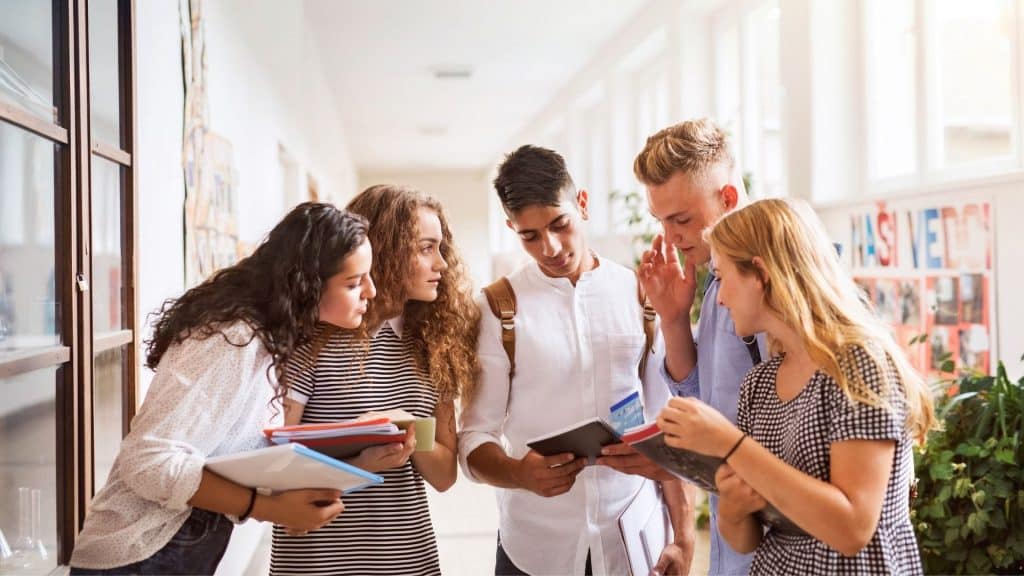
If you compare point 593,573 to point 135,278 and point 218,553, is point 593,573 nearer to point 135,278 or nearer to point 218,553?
point 218,553

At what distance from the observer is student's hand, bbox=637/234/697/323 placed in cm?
202

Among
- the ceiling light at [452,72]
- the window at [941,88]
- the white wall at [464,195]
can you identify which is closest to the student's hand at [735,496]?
the window at [941,88]

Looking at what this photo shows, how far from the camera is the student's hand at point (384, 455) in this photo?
5.45 feet

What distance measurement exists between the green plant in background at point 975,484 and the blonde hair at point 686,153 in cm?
134

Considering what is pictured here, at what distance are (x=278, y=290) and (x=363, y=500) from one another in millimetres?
519

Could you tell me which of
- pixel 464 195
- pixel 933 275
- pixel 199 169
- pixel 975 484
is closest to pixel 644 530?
pixel 975 484

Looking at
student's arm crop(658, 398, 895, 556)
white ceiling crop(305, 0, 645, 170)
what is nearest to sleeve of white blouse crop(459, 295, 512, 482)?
student's arm crop(658, 398, 895, 556)

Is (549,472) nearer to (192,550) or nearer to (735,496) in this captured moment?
(735,496)

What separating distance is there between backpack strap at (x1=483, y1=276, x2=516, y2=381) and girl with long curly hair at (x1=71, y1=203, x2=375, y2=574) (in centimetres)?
49

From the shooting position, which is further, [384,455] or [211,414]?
[384,455]

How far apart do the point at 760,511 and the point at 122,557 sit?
0.99 meters

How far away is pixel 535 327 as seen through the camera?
2076mm

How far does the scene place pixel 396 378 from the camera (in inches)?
75.4

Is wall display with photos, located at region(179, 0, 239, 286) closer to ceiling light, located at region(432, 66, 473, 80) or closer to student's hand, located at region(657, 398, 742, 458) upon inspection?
student's hand, located at region(657, 398, 742, 458)
